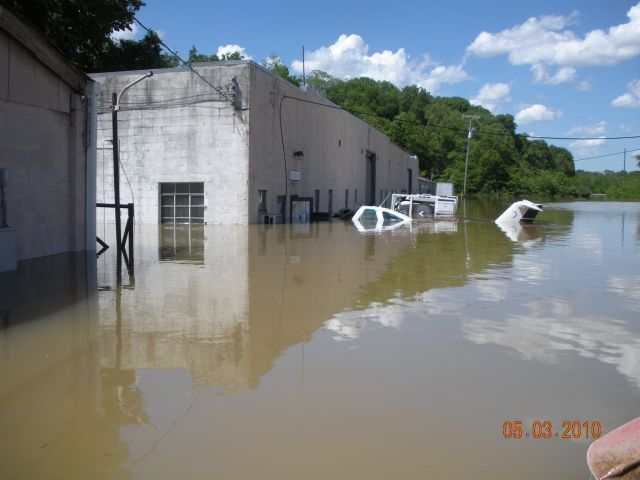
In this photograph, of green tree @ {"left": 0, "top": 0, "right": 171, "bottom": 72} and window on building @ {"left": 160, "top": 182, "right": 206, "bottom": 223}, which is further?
window on building @ {"left": 160, "top": 182, "right": 206, "bottom": 223}

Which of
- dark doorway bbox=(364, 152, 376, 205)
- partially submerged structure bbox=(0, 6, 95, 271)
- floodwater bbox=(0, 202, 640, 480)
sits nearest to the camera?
floodwater bbox=(0, 202, 640, 480)

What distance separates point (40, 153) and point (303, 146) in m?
21.4

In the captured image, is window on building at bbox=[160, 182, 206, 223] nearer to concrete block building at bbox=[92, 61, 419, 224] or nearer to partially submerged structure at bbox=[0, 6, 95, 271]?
concrete block building at bbox=[92, 61, 419, 224]

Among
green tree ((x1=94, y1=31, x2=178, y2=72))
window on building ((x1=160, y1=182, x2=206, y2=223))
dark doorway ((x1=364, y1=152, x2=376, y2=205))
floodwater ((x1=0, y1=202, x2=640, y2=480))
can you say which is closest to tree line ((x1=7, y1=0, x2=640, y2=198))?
green tree ((x1=94, y1=31, x2=178, y2=72))

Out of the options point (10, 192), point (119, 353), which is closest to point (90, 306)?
point (119, 353)

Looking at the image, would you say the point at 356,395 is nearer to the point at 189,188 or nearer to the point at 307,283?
the point at 307,283

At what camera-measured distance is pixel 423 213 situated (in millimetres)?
37594

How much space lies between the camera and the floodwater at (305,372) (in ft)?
14.1

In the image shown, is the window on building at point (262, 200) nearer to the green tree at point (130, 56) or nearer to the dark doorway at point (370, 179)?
the green tree at point (130, 56)

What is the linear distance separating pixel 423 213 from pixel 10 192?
92.5ft

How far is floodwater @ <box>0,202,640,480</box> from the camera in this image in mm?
4309

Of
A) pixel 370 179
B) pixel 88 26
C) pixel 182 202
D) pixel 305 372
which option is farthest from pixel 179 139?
pixel 370 179

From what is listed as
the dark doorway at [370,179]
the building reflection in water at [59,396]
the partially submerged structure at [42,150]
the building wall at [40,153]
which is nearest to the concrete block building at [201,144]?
the partially submerged structure at [42,150]

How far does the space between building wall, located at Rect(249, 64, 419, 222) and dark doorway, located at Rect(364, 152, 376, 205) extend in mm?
701
